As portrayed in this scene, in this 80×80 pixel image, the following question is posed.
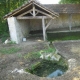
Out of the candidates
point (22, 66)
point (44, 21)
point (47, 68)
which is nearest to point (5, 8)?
point (44, 21)

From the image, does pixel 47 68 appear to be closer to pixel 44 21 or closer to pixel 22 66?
pixel 22 66

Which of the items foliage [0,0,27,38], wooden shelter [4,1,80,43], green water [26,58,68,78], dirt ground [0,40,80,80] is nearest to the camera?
dirt ground [0,40,80,80]

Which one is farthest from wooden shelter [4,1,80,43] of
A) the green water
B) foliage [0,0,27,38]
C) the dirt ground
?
the green water

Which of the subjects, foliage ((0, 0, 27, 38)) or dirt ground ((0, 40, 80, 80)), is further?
foliage ((0, 0, 27, 38))

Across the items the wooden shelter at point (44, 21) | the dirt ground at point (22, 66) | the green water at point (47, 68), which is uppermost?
the wooden shelter at point (44, 21)

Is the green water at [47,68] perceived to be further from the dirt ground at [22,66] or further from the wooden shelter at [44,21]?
the wooden shelter at [44,21]

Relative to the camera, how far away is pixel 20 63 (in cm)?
754

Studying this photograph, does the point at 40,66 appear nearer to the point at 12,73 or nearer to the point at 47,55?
the point at 47,55

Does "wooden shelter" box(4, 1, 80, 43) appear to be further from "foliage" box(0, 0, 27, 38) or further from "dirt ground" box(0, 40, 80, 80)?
"dirt ground" box(0, 40, 80, 80)

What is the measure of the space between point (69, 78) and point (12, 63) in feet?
11.3

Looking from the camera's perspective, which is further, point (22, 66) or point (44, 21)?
point (44, 21)

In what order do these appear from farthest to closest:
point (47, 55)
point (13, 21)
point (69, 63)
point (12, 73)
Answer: point (13, 21)
point (47, 55)
point (69, 63)
point (12, 73)

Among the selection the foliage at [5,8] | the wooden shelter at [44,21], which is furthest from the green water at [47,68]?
the foliage at [5,8]

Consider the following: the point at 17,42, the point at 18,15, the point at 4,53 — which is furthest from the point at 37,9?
the point at 4,53
